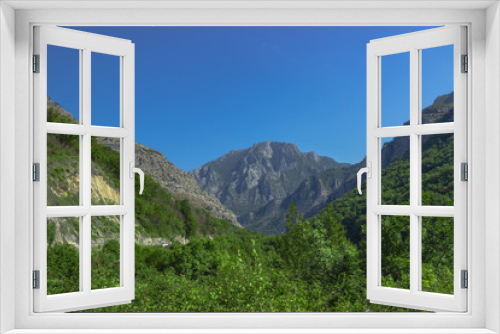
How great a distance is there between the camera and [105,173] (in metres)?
5.09

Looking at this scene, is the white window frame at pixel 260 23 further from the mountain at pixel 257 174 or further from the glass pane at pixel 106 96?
the mountain at pixel 257 174

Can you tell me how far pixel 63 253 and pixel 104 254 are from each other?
0.63 m

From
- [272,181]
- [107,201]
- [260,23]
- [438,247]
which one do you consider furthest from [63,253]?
[272,181]

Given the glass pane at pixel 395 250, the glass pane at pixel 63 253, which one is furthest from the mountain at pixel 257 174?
the glass pane at pixel 395 250

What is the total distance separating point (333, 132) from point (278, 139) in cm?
104

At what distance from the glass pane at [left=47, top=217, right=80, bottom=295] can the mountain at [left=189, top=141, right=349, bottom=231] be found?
3.30 metres

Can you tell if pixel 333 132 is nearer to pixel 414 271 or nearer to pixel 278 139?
pixel 278 139

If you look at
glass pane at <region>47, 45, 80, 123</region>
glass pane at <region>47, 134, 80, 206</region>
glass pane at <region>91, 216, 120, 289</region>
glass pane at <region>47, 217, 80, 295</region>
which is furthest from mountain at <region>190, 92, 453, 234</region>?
glass pane at <region>47, 217, 80, 295</region>

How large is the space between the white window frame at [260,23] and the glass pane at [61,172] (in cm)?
262

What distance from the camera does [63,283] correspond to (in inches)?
166

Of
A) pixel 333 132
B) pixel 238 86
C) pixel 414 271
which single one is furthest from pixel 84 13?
pixel 333 132

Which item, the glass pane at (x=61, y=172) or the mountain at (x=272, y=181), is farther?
the mountain at (x=272, y=181)

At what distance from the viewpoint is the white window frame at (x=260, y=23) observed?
1913 mm

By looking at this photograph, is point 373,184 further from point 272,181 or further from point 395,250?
point 272,181
